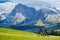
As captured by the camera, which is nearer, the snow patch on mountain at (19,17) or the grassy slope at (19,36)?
the grassy slope at (19,36)

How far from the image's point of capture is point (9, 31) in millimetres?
5812

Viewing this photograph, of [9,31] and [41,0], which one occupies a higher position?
[41,0]

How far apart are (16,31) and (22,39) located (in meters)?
0.30

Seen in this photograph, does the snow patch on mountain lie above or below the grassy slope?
above

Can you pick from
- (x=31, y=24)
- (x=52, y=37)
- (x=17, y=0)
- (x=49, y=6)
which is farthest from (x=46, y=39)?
(x=17, y=0)

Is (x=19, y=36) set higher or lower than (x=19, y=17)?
lower

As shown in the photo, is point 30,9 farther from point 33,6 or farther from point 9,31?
point 9,31

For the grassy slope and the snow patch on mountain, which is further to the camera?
the snow patch on mountain

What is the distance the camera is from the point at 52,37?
5715 millimetres

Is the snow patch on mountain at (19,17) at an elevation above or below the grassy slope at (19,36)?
above

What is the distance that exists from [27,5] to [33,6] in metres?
0.18

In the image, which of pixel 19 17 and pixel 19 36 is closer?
pixel 19 36

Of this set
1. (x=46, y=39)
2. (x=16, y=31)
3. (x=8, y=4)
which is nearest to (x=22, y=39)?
(x=16, y=31)

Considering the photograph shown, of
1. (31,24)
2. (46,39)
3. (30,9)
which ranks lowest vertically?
(46,39)
